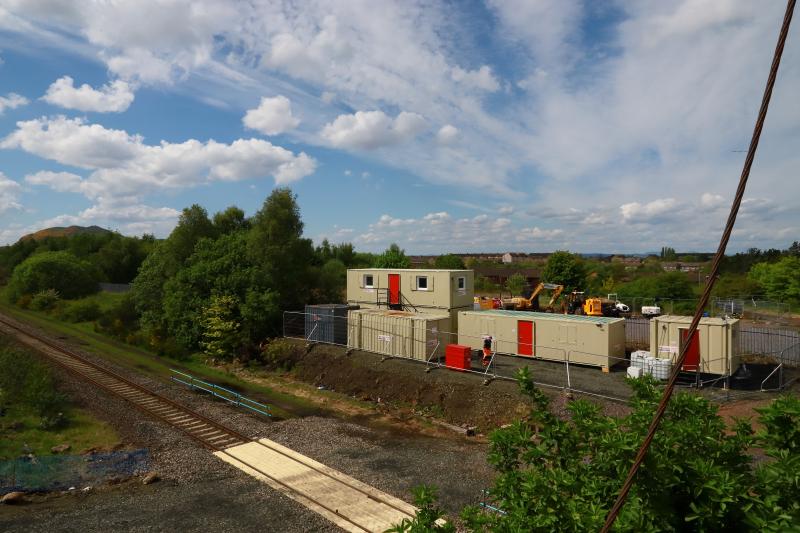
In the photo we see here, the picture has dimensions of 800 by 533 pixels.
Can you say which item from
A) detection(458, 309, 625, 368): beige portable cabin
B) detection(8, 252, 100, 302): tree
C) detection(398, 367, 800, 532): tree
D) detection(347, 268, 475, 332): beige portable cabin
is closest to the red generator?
detection(458, 309, 625, 368): beige portable cabin

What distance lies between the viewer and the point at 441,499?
A: 1218cm

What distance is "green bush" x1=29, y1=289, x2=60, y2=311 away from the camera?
166 ft

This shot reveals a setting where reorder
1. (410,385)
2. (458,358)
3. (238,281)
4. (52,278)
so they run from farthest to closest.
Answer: (52,278) → (238,281) → (458,358) → (410,385)

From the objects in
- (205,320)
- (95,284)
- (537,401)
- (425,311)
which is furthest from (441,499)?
(95,284)

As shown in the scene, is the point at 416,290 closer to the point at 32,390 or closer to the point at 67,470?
the point at 32,390

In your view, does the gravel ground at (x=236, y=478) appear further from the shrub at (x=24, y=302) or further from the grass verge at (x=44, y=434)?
the shrub at (x=24, y=302)

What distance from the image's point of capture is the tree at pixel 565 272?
53.8 m

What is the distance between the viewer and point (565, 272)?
53.7m

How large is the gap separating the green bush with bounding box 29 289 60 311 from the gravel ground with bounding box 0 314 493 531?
38.6 m

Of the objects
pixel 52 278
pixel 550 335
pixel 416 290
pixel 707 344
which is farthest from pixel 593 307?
pixel 52 278

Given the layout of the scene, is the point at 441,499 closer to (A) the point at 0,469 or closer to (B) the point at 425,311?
(A) the point at 0,469

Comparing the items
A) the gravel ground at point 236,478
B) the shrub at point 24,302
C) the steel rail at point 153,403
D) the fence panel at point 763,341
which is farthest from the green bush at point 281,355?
the shrub at point 24,302

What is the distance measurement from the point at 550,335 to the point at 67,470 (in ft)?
65.5

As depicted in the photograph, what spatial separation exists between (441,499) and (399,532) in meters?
8.64
